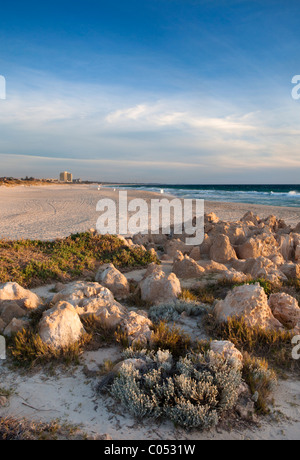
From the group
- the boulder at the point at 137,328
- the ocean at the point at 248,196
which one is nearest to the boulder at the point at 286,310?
the boulder at the point at 137,328

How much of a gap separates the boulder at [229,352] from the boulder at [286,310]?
1660 mm

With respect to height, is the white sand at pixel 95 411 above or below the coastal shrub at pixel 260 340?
below

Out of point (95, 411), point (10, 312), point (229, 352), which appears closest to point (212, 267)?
point (229, 352)

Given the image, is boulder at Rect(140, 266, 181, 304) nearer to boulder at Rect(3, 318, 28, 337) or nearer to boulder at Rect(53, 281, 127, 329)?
boulder at Rect(53, 281, 127, 329)

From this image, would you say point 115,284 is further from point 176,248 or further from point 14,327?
point 176,248

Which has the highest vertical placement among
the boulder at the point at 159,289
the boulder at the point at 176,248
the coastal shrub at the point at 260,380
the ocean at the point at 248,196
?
the ocean at the point at 248,196

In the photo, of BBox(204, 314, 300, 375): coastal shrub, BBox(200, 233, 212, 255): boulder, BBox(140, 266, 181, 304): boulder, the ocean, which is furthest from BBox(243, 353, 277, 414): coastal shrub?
the ocean

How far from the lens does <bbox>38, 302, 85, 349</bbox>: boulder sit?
14.9 ft

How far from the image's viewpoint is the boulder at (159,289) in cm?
660

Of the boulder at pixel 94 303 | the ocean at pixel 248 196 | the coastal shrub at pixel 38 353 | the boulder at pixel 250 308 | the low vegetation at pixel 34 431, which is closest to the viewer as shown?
the low vegetation at pixel 34 431

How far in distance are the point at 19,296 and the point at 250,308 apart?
4.17 metres

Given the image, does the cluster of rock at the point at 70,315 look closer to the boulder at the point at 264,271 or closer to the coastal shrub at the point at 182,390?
the coastal shrub at the point at 182,390

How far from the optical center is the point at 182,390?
355 cm
